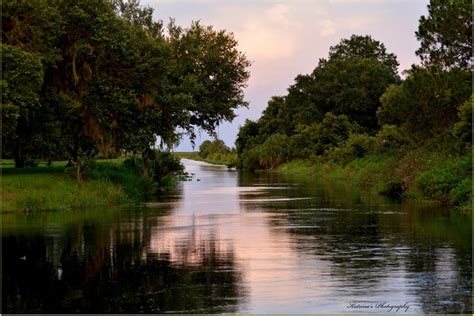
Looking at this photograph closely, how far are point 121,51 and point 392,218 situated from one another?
17902 millimetres

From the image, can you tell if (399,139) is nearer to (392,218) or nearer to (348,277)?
(392,218)

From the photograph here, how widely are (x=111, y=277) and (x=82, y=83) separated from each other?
25772 millimetres

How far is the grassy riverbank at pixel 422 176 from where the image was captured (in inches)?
1489

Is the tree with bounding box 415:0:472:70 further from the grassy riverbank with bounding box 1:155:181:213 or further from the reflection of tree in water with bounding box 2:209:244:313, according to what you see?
the reflection of tree in water with bounding box 2:209:244:313

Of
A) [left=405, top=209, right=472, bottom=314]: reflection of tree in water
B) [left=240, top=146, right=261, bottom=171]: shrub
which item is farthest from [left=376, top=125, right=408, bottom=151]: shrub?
[left=240, top=146, right=261, bottom=171]: shrub

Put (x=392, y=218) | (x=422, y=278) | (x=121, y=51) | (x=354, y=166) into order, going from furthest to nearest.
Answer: (x=354, y=166) < (x=121, y=51) < (x=392, y=218) < (x=422, y=278)

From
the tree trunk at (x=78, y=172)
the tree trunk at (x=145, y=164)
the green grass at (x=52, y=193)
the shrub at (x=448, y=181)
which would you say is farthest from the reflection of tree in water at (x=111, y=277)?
the tree trunk at (x=145, y=164)

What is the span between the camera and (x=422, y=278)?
677 inches

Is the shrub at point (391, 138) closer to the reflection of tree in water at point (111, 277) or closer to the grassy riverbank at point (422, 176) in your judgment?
the grassy riverbank at point (422, 176)

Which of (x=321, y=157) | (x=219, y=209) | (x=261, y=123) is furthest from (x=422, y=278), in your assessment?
(x=261, y=123)

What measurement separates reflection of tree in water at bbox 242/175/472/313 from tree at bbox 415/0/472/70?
10.3m

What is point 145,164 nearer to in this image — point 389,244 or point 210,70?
point 210,70

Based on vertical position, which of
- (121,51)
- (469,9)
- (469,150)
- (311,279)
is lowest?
(311,279)

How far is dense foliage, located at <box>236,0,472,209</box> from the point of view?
43.6 m
